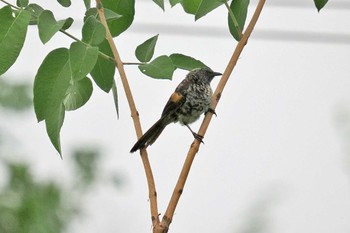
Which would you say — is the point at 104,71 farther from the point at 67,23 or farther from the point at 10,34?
the point at 10,34

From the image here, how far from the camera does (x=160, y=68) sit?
108 inches

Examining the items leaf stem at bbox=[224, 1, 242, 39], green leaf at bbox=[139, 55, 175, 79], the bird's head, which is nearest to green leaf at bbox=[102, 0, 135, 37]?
green leaf at bbox=[139, 55, 175, 79]

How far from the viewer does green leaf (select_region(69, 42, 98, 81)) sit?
243cm

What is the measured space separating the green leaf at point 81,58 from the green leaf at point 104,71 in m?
0.29

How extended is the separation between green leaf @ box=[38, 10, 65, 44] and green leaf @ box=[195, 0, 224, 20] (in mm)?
606

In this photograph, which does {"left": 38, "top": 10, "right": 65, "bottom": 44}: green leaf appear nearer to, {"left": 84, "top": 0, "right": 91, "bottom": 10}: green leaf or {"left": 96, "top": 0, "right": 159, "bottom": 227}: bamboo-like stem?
{"left": 96, "top": 0, "right": 159, "bottom": 227}: bamboo-like stem

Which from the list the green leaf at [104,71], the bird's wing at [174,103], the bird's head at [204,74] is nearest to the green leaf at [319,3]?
the green leaf at [104,71]

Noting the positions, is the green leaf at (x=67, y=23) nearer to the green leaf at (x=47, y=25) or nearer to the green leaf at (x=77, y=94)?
the green leaf at (x=47, y=25)

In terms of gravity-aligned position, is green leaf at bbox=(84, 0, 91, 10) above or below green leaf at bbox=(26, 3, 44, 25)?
above

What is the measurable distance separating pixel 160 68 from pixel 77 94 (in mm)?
292

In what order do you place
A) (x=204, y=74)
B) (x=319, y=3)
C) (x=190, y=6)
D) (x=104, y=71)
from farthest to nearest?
(x=204, y=74)
(x=190, y=6)
(x=319, y=3)
(x=104, y=71)

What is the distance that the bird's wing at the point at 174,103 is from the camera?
4336 millimetres

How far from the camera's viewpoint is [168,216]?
2.26 meters

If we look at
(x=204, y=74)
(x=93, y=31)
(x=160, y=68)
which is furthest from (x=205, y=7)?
(x=204, y=74)
